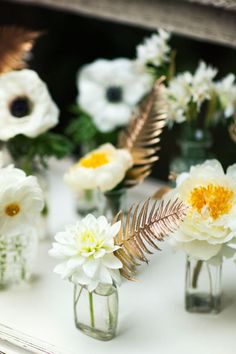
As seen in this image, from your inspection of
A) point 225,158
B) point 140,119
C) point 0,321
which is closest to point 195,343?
point 0,321

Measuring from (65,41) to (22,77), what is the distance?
642mm

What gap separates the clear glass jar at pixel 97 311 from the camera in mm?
984

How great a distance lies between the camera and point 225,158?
1.65m

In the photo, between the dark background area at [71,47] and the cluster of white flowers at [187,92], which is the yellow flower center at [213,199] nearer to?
the cluster of white flowers at [187,92]

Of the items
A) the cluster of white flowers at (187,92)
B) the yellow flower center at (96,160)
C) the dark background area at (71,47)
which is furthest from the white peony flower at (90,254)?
the dark background area at (71,47)

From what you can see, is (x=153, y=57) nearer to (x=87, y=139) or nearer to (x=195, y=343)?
(x=87, y=139)

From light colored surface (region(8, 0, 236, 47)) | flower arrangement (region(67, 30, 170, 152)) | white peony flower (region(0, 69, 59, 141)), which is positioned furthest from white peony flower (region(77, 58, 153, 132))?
white peony flower (region(0, 69, 59, 141))

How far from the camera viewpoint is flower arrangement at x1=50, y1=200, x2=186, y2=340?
36.4 inches

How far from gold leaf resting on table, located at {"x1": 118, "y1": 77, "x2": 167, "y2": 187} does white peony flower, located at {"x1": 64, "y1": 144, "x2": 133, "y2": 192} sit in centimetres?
4

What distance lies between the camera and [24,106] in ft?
3.95

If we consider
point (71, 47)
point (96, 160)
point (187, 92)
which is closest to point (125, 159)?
point (96, 160)

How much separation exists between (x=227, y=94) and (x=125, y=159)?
225mm

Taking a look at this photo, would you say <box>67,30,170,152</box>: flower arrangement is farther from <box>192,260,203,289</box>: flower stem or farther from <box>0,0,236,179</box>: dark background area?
<box>192,260,203,289</box>: flower stem

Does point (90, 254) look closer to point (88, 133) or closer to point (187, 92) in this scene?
point (187, 92)
